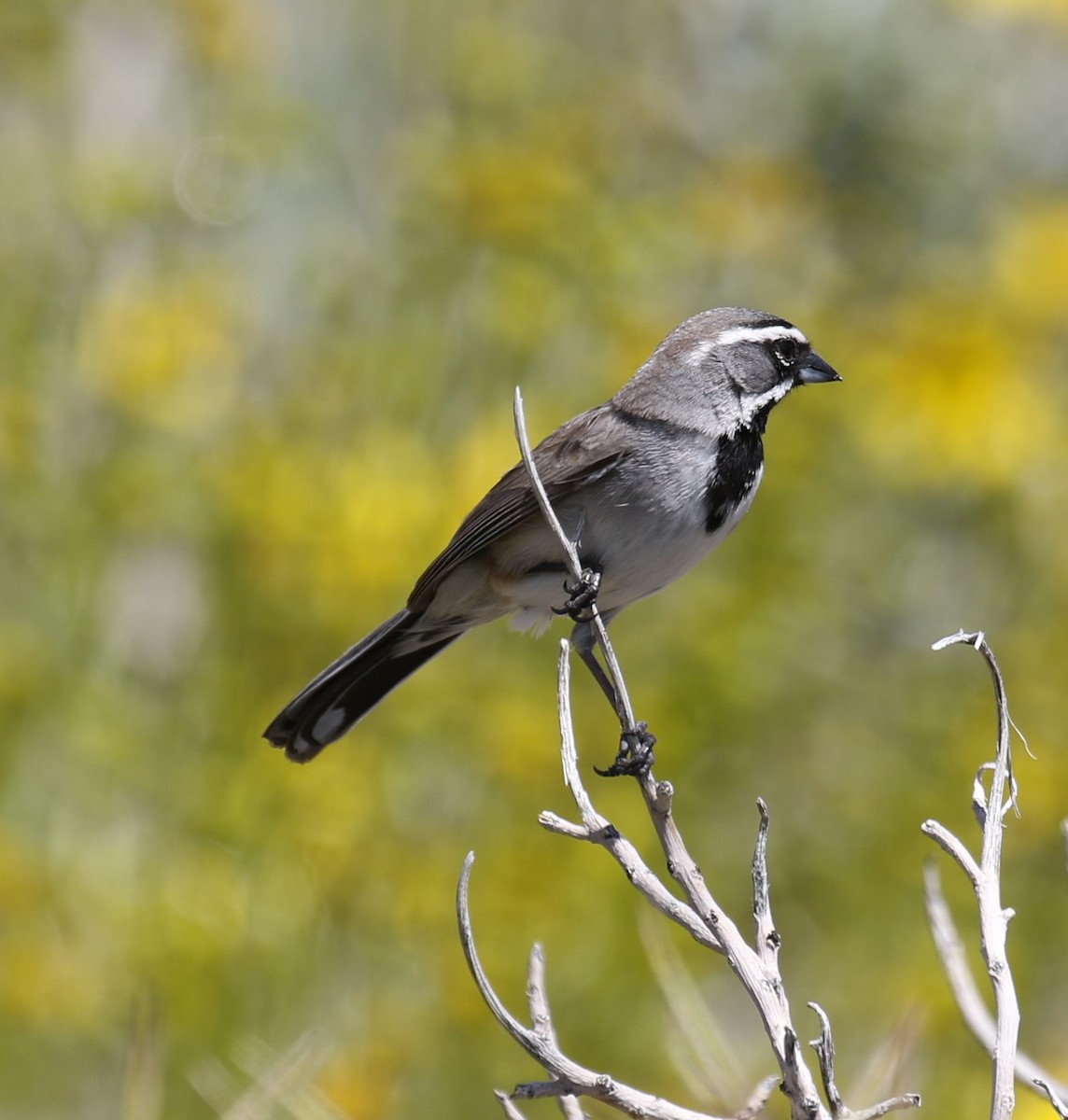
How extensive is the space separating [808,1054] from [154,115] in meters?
5.25

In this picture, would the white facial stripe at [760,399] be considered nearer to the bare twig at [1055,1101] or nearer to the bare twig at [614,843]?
the bare twig at [614,843]

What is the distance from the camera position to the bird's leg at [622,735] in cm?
259

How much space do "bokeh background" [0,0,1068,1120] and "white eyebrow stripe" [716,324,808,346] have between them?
4.57ft

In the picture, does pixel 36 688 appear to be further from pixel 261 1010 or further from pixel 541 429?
pixel 541 429

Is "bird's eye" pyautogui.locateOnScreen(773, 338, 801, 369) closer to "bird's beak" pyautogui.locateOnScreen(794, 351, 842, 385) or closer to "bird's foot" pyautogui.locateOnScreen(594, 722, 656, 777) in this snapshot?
"bird's beak" pyautogui.locateOnScreen(794, 351, 842, 385)

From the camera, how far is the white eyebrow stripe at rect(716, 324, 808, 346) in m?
4.12

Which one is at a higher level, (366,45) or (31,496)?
(366,45)

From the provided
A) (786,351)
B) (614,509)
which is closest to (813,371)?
(786,351)

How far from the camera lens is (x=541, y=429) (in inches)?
216

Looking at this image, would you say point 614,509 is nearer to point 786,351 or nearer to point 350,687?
point 786,351

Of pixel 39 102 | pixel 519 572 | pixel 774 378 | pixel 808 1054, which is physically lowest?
pixel 808 1054

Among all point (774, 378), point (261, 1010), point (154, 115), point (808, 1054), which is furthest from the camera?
point (154, 115)

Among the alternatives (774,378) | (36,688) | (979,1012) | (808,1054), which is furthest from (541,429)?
(979,1012)

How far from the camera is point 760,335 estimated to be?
163 inches
